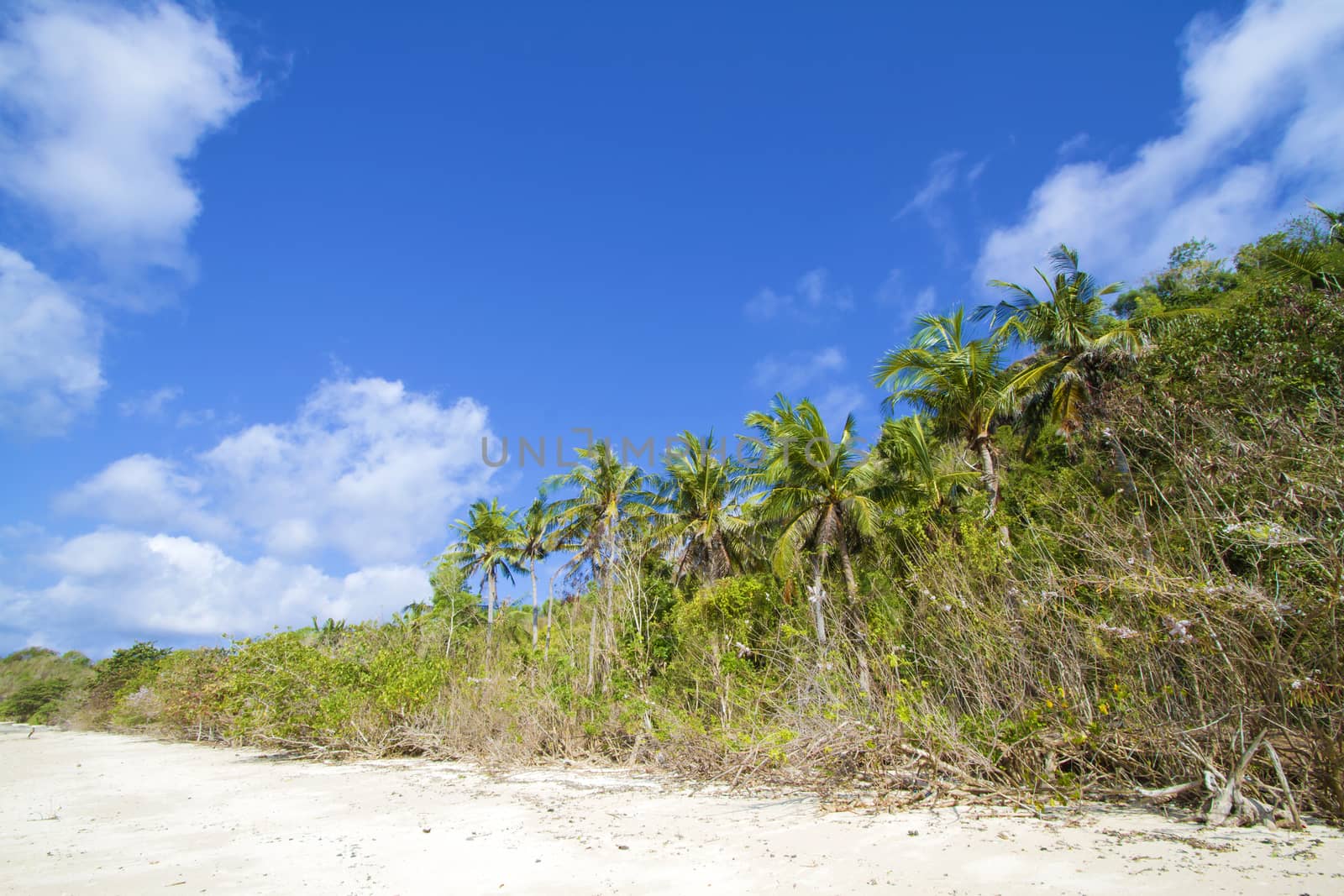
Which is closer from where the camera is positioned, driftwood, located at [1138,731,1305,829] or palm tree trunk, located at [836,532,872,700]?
driftwood, located at [1138,731,1305,829]

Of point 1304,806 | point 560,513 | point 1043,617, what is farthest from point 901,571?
point 560,513

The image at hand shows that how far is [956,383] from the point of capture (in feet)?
48.6

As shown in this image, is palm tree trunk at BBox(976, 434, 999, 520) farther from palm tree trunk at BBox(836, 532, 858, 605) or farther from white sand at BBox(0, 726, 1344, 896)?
white sand at BBox(0, 726, 1344, 896)

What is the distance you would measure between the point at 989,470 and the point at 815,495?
3.72m

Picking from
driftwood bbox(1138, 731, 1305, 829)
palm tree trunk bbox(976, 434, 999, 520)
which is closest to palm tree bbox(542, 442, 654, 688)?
palm tree trunk bbox(976, 434, 999, 520)

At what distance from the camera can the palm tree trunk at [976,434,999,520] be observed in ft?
44.0

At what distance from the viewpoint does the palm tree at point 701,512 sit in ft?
67.6

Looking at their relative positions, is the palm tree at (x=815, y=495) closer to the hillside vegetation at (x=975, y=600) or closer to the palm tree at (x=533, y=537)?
the hillside vegetation at (x=975, y=600)

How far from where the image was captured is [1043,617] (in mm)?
5953

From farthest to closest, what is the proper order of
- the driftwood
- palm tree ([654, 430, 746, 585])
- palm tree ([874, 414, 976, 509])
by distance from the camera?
palm tree ([654, 430, 746, 585])
palm tree ([874, 414, 976, 509])
the driftwood

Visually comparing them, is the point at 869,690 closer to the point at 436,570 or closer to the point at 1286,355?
the point at 1286,355

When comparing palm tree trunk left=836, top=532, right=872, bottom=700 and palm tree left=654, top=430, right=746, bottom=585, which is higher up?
palm tree left=654, top=430, right=746, bottom=585

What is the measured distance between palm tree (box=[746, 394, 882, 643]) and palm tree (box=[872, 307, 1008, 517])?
71.6 inches

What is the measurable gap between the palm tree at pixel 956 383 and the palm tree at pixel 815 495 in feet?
5.97
